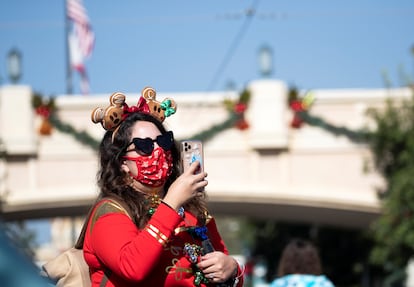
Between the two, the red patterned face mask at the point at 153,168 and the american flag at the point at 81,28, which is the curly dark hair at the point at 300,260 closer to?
the red patterned face mask at the point at 153,168

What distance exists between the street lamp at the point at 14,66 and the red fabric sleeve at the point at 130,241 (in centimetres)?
1988

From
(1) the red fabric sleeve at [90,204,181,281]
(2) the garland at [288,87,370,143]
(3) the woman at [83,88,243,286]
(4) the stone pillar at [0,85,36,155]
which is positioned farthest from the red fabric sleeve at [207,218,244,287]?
(4) the stone pillar at [0,85,36,155]

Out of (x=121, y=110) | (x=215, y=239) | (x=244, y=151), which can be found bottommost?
(x=244, y=151)

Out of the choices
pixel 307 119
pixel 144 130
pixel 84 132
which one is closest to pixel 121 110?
pixel 144 130

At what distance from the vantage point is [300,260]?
6.15 m

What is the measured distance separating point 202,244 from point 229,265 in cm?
12

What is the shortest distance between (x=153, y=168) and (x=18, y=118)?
1944cm

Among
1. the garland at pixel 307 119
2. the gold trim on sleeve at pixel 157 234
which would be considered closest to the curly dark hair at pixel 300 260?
the gold trim on sleeve at pixel 157 234

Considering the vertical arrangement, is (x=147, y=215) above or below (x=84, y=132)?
above

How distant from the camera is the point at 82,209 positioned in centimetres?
2494

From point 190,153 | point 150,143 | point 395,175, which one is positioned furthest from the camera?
point 395,175

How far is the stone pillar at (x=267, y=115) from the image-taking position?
22156 millimetres

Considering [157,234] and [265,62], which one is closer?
[157,234]

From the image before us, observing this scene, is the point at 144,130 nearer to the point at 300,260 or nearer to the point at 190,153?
the point at 190,153
